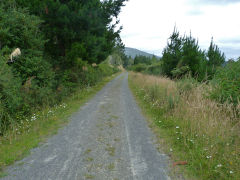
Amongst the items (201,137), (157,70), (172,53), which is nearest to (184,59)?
(172,53)

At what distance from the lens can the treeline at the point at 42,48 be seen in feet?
19.7

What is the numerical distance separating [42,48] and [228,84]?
9.52 metres

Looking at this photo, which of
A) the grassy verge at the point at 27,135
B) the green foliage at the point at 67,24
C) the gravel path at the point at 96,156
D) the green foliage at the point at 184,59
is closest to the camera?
the gravel path at the point at 96,156

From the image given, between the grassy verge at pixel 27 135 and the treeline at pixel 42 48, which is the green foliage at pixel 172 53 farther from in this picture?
the grassy verge at pixel 27 135

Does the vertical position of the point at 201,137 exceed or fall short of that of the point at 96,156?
it exceeds it

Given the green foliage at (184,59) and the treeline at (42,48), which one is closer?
the treeline at (42,48)

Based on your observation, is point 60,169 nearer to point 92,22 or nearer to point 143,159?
point 143,159

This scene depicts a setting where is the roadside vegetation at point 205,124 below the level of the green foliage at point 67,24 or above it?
below

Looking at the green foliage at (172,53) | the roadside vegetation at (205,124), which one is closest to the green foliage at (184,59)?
the green foliage at (172,53)

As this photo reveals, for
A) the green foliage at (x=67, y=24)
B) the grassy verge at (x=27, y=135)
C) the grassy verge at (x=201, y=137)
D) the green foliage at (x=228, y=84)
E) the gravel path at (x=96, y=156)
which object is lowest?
the grassy verge at (x=27, y=135)

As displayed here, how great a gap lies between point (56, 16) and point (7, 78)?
6.33 m

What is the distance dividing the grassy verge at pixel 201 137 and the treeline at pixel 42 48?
4994mm

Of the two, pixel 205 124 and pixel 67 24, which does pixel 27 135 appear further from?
pixel 67 24

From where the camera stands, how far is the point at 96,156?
3.52 metres
